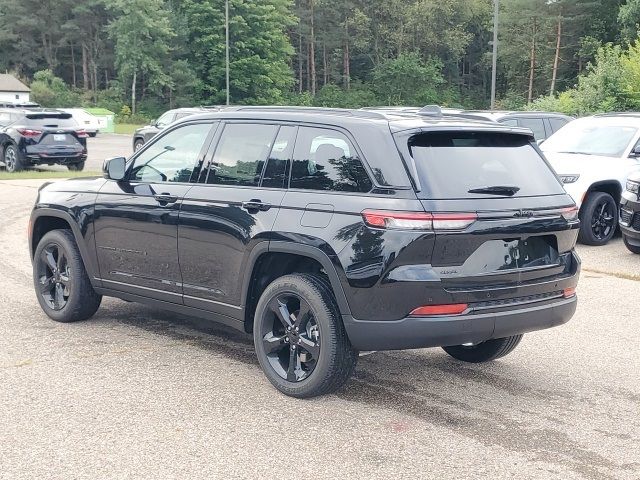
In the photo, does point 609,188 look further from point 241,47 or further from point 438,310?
point 241,47

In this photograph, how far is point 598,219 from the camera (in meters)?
11.9

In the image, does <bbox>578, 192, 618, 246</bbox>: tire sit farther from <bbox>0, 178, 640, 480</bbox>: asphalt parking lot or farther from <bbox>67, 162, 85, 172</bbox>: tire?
<bbox>67, 162, 85, 172</bbox>: tire

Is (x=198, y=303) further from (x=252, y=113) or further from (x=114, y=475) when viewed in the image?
(x=114, y=475)

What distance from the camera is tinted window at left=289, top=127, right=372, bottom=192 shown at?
16.1 ft

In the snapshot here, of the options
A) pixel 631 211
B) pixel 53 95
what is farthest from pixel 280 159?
pixel 53 95

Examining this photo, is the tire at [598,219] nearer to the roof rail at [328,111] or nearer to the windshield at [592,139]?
the windshield at [592,139]

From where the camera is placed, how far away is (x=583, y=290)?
873 cm

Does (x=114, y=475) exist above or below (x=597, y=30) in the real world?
below

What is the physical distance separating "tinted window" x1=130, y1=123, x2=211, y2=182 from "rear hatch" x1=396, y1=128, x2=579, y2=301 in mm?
1736

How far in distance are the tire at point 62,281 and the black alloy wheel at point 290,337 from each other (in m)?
2.09

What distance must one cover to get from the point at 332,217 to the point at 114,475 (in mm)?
1886

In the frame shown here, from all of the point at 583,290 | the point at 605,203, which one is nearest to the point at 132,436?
the point at 583,290

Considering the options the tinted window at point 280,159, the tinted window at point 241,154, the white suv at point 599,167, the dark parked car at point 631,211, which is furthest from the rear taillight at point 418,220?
the white suv at point 599,167

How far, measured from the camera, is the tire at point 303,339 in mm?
4883
